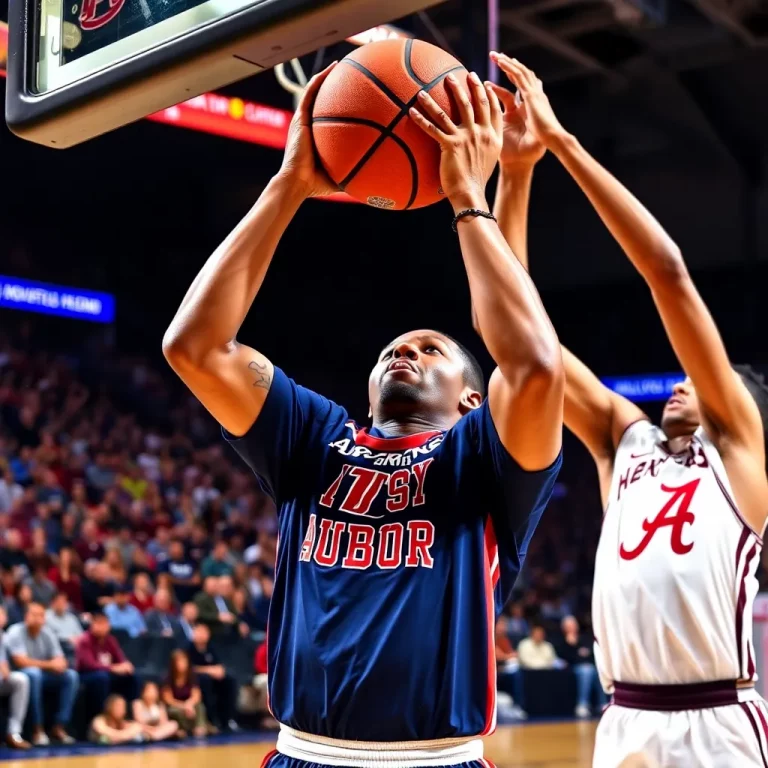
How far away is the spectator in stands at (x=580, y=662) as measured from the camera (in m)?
13.6

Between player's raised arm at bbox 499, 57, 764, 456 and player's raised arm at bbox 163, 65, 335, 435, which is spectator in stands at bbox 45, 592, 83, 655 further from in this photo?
player's raised arm at bbox 163, 65, 335, 435

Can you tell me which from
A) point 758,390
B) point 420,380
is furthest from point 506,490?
point 758,390

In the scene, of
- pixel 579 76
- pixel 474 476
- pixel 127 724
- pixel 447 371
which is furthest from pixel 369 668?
pixel 579 76

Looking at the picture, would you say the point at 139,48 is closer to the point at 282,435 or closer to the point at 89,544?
the point at 282,435

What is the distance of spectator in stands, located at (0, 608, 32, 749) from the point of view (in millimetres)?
8602

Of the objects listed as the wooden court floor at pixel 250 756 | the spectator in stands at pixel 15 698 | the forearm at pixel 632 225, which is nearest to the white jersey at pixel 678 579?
the forearm at pixel 632 225

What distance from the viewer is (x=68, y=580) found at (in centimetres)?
1016

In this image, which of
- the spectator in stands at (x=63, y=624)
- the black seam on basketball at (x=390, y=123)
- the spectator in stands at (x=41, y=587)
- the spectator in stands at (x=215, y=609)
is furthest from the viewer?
the spectator in stands at (x=215, y=609)

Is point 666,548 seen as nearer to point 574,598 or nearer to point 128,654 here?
point 128,654

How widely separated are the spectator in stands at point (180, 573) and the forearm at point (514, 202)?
Answer: 859 cm

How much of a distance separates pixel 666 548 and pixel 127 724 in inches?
277

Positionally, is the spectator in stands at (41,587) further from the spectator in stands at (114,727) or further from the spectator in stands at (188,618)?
the spectator in stands at (188,618)

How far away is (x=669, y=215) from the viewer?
54.2ft

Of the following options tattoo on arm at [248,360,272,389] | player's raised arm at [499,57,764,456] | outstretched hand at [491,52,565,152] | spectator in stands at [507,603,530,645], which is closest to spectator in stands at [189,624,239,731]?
spectator in stands at [507,603,530,645]
